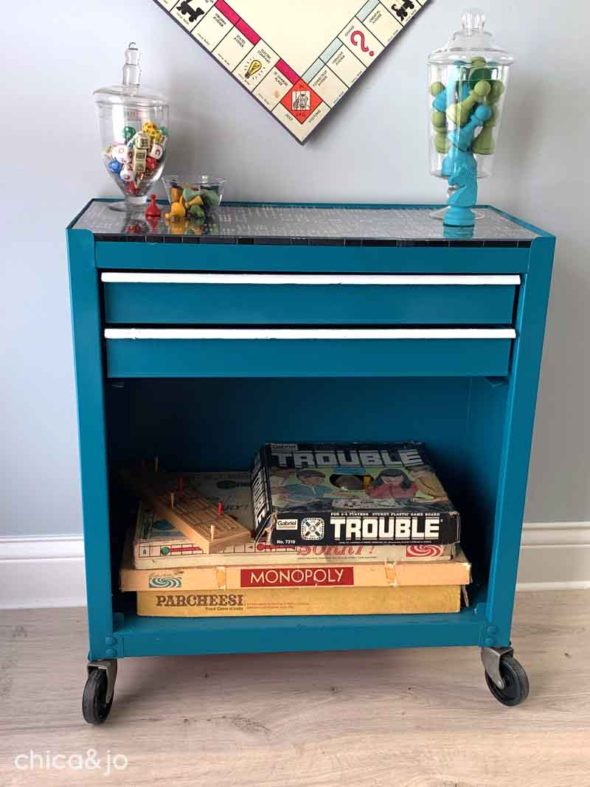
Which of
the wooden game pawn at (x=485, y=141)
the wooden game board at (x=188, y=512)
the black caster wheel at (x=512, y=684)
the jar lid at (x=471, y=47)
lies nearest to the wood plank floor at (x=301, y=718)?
the black caster wheel at (x=512, y=684)

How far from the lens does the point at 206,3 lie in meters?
1.40

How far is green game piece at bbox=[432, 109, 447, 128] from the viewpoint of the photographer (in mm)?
1338

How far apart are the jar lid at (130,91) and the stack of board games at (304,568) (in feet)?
2.11

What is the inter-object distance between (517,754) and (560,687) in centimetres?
20

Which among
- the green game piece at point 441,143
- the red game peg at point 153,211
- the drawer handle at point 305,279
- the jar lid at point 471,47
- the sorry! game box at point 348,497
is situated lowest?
the sorry! game box at point 348,497

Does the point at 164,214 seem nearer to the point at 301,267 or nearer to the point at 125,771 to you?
Answer: the point at 301,267

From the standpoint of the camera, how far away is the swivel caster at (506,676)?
1407 millimetres

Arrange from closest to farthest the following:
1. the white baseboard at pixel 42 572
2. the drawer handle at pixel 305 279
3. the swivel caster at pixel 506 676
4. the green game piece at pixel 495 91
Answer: the drawer handle at pixel 305 279 → the green game piece at pixel 495 91 → the swivel caster at pixel 506 676 → the white baseboard at pixel 42 572

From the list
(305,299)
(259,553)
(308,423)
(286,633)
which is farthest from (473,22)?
(286,633)

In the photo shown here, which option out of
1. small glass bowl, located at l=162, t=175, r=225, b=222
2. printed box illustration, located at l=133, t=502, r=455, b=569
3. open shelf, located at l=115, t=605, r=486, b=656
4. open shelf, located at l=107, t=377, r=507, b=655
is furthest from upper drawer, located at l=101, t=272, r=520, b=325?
open shelf, located at l=115, t=605, r=486, b=656

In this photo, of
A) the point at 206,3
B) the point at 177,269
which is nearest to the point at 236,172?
the point at 206,3

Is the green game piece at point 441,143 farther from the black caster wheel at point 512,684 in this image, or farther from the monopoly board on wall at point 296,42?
the black caster wheel at point 512,684

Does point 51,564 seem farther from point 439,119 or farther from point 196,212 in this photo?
point 439,119

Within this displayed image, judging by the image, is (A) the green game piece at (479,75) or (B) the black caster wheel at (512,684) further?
(B) the black caster wheel at (512,684)
